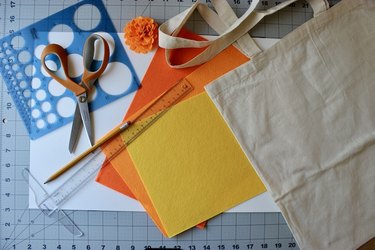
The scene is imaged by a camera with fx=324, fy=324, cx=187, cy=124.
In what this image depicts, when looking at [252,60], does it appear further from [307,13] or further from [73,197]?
[73,197]

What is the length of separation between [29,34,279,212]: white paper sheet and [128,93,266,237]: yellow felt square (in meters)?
0.04

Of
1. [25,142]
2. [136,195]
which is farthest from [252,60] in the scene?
[25,142]

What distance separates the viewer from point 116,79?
2.19 feet

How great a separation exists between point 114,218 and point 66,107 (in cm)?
25

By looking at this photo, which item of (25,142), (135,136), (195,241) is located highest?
(25,142)

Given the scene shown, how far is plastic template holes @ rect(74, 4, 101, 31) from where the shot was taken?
68 cm

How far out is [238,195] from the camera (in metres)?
0.65

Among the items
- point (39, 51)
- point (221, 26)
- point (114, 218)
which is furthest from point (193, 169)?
point (39, 51)

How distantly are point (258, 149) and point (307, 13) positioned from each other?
1.01 ft

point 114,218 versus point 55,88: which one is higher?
point 55,88

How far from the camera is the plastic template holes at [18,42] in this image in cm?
68

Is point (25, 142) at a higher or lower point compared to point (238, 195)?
higher

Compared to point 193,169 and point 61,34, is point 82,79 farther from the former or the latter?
point 193,169

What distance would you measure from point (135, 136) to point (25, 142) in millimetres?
235
